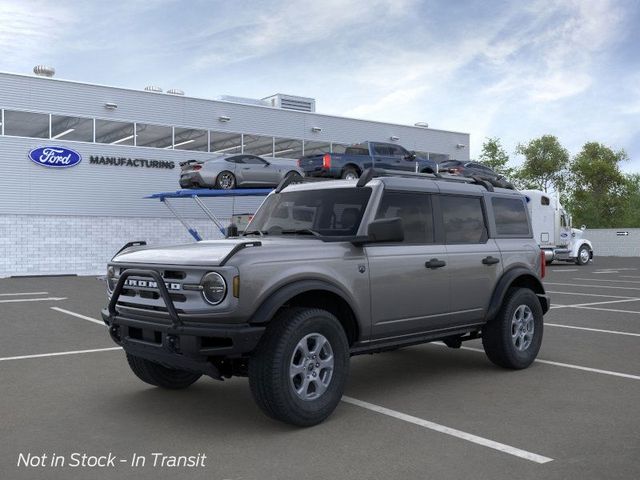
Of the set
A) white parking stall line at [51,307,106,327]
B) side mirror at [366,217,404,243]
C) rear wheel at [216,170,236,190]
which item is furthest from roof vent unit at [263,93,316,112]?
side mirror at [366,217,404,243]

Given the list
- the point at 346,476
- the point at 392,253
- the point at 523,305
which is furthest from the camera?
the point at 523,305

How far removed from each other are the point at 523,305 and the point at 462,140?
34.7 meters

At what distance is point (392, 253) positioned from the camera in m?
5.84

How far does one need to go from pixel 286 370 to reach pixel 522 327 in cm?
343

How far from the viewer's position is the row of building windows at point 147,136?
26.4 meters

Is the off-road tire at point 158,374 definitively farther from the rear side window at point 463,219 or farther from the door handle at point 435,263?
the rear side window at point 463,219

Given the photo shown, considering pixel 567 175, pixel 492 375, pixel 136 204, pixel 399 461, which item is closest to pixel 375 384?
pixel 492 375

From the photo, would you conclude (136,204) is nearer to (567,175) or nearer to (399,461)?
(399,461)

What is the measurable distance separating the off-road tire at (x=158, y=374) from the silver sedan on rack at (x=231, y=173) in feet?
54.1

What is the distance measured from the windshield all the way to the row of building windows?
906 inches

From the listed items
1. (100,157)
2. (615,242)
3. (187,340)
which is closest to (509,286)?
(187,340)

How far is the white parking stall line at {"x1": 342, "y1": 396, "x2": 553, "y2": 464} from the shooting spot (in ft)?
14.3

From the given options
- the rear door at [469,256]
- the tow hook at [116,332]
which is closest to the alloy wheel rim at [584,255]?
the rear door at [469,256]

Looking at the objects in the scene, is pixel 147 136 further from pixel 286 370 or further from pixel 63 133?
pixel 286 370
